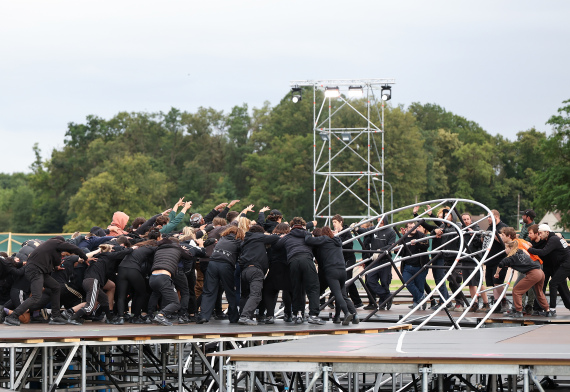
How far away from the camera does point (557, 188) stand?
55.0m

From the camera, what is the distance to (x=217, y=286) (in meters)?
15.6

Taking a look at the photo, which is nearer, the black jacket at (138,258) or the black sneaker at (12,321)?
the black sneaker at (12,321)

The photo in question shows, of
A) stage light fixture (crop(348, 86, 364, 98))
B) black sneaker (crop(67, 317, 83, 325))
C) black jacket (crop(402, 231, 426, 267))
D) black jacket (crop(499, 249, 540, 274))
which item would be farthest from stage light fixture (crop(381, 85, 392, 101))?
black sneaker (crop(67, 317, 83, 325))

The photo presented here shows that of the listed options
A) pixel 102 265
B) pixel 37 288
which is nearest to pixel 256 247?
pixel 102 265

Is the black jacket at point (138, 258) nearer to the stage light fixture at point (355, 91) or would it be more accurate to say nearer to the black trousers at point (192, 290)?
the black trousers at point (192, 290)

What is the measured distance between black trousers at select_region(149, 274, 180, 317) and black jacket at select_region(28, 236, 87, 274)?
1.31m

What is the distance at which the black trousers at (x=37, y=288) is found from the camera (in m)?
14.5

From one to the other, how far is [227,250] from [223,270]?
14.8 inches

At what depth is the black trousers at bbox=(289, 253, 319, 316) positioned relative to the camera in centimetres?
Answer: 1524

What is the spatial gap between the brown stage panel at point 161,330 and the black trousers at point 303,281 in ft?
1.35

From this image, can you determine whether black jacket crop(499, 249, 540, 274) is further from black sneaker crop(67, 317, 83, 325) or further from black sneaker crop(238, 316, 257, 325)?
black sneaker crop(67, 317, 83, 325)

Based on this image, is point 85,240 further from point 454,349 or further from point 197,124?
point 197,124

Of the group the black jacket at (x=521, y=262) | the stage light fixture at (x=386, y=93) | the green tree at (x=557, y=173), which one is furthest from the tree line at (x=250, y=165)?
the black jacket at (x=521, y=262)

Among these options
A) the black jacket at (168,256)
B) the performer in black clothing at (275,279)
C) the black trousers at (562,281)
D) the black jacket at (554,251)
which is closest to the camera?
the black jacket at (168,256)
